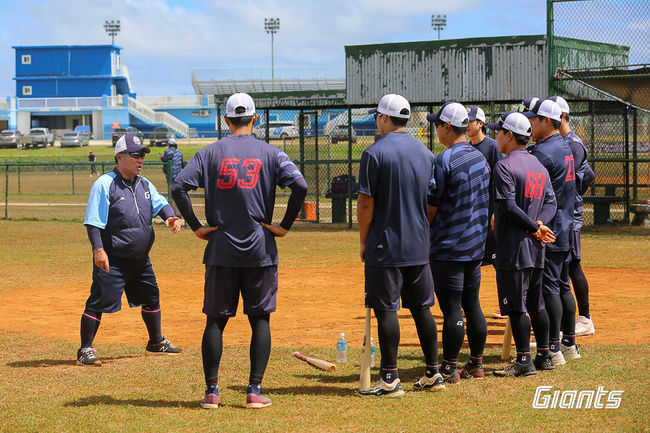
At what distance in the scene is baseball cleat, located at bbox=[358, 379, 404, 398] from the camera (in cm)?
614

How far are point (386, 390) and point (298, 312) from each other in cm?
408

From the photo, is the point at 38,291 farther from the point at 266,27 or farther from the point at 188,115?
the point at 266,27

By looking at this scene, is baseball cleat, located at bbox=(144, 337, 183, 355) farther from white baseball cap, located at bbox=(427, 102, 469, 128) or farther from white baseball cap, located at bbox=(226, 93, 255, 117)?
white baseball cap, located at bbox=(427, 102, 469, 128)

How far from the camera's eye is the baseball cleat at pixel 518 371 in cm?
672

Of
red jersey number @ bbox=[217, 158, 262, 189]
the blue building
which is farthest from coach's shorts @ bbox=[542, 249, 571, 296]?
the blue building

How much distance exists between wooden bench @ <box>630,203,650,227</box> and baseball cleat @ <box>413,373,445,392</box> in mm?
14707

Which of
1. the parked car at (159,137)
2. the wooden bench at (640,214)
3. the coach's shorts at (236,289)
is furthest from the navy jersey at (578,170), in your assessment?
the parked car at (159,137)

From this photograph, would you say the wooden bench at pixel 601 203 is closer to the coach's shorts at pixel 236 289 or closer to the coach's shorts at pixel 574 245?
the coach's shorts at pixel 574 245

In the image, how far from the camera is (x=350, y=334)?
28.7 feet

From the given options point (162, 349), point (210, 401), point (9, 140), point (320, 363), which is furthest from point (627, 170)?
point (9, 140)

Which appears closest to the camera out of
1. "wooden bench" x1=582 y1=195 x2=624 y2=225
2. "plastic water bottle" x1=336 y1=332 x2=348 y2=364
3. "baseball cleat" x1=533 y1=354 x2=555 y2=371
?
"baseball cleat" x1=533 y1=354 x2=555 y2=371

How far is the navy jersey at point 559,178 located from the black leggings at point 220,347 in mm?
2774

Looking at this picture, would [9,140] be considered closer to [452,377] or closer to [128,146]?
[128,146]

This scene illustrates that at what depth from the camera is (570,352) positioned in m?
7.41
